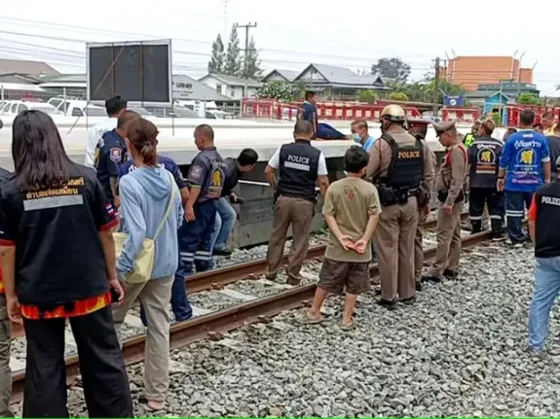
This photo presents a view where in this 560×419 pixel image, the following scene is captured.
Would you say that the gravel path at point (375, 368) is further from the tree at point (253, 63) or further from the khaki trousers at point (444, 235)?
the tree at point (253, 63)

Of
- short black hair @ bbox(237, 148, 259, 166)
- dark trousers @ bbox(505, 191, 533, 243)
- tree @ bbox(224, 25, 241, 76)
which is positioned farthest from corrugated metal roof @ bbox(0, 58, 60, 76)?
short black hair @ bbox(237, 148, 259, 166)

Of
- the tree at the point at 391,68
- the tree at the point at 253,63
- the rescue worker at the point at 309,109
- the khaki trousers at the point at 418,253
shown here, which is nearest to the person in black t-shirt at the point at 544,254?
the khaki trousers at the point at 418,253

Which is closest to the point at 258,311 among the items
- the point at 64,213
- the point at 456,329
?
the point at 456,329

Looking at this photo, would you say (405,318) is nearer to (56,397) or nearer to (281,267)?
(281,267)

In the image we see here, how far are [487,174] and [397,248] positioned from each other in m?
4.48

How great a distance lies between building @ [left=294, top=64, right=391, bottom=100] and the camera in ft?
280

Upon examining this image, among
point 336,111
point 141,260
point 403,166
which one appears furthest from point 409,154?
point 336,111

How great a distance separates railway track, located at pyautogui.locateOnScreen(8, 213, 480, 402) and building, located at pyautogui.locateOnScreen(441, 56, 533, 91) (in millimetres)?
62993

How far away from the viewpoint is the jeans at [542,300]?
615cm

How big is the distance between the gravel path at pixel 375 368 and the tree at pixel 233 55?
124 meters

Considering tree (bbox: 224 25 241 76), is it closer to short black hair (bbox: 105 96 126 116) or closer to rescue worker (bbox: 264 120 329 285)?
rescue worker (bbox: 264 120 329 285)

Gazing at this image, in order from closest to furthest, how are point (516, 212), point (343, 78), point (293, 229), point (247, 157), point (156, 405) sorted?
point (156, 405), point (293, 229), point (247, 157), point (516, 212), point (343, 78)

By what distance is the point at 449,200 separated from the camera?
27.7 feet

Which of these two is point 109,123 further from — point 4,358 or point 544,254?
point 544,254
